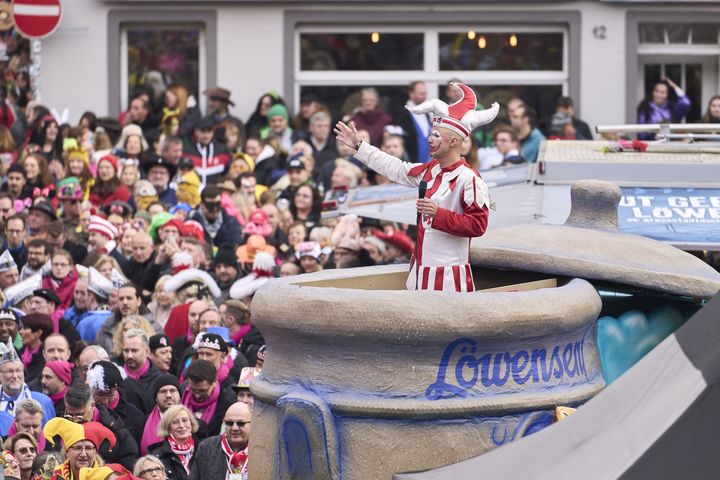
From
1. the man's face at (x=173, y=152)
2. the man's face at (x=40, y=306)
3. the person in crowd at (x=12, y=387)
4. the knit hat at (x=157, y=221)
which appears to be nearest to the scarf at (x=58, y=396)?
the person in crowd at (x=12, y=387)

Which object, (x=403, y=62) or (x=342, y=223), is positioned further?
(x=403, y=62)

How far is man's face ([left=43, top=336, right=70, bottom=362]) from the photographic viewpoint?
1402 cm

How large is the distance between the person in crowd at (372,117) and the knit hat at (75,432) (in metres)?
9.62

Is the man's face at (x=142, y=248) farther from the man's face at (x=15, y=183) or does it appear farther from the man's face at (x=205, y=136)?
the man's face at (x=205, y=136)

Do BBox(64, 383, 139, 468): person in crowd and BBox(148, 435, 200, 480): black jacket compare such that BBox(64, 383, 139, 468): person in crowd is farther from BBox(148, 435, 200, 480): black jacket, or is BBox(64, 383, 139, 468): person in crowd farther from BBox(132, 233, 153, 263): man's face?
BBox(132, 233, 153, 263): man's face

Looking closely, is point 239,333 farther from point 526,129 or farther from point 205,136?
point 526,129

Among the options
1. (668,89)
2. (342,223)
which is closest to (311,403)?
(342,223)

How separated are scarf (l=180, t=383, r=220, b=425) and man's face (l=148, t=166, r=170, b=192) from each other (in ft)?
21.6

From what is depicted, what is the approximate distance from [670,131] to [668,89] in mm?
10245

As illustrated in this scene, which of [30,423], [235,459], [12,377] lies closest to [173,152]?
[12,377]

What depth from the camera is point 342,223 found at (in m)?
16.8

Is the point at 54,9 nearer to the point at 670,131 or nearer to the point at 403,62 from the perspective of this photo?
the point at 403,62

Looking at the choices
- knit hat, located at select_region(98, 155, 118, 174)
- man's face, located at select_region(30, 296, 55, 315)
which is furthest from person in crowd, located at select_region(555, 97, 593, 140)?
man's face, located at select_region(30, 296, 55, 315)

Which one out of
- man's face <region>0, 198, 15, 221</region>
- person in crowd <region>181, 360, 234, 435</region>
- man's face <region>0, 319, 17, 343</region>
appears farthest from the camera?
man's face <region>0, 198, 15, 221</region>
